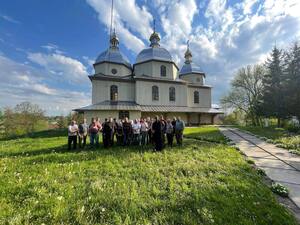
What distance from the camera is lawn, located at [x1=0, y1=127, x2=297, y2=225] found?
2951 millimetres

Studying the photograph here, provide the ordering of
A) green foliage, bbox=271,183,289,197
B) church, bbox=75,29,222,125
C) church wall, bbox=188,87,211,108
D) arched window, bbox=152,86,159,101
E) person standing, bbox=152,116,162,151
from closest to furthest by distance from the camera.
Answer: green foliage, bbox=271,183,289,197 < person standing, bbox=152,116,162,151 < church, bbox=75,29,222,125 < arched window, bbox=152,86,159,101 < church wall, bbox=188,87,211,108

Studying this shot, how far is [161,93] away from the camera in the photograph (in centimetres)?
2722

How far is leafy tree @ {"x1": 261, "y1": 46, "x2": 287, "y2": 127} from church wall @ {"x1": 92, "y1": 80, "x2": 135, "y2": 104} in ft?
58.1

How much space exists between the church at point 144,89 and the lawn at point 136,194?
17.7 metres

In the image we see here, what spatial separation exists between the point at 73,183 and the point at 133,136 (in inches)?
218

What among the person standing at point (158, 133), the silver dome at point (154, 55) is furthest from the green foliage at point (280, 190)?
the silver dome at point (154, 55)

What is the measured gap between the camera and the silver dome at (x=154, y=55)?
27.9 metres

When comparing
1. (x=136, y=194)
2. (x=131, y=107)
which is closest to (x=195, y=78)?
(x=131, y=107)

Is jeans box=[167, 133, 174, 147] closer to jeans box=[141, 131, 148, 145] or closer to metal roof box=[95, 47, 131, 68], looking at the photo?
jeans box=[141, 131, 148, 145]

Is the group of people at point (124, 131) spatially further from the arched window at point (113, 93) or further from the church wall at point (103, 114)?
the arched window at point (113, 93)

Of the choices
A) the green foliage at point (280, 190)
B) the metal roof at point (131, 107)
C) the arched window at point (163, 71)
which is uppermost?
the arched window at point (163, 71)

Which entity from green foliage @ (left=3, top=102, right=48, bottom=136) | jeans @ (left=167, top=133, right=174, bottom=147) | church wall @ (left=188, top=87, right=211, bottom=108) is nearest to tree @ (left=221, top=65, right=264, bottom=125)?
church wall @ (left=188, top=87, right=211, bottom=108)

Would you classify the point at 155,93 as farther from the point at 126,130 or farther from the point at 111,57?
the point at 126,130

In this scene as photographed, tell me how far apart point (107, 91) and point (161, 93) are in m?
8.39
